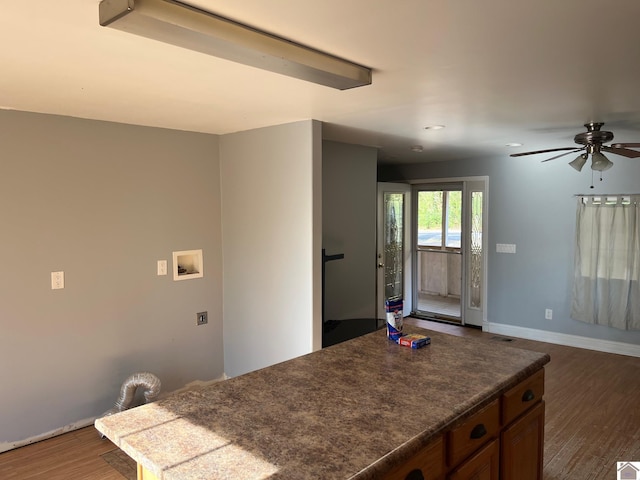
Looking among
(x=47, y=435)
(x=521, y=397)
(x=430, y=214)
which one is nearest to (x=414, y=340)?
(x=521, y=397)

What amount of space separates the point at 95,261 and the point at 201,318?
103cm

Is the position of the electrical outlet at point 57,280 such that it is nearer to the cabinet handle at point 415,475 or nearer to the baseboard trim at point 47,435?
the baseboard trim at point 47,435

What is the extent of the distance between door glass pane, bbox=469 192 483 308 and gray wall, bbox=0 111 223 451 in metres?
3.58

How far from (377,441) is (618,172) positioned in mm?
4868

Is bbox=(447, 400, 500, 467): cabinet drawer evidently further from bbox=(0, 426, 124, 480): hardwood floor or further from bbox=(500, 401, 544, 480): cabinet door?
bbox=(0, 426, 124, 480): hardwood floor

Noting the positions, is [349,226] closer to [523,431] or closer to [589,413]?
[589,413]

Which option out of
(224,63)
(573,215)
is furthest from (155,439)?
(573,215)

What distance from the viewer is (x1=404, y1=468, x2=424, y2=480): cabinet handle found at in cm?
144

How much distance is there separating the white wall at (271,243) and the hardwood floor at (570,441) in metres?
1.32

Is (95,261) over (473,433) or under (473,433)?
over

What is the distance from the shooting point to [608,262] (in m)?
5.02

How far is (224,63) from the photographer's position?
6.64 ft

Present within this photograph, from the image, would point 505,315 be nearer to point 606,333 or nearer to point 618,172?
point 606,333

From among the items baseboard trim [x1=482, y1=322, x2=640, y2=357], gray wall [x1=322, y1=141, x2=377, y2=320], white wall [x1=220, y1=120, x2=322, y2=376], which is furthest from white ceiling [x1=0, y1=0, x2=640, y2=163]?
baseboard trim [x1=482, y1=322, x2=640, y2=357]
